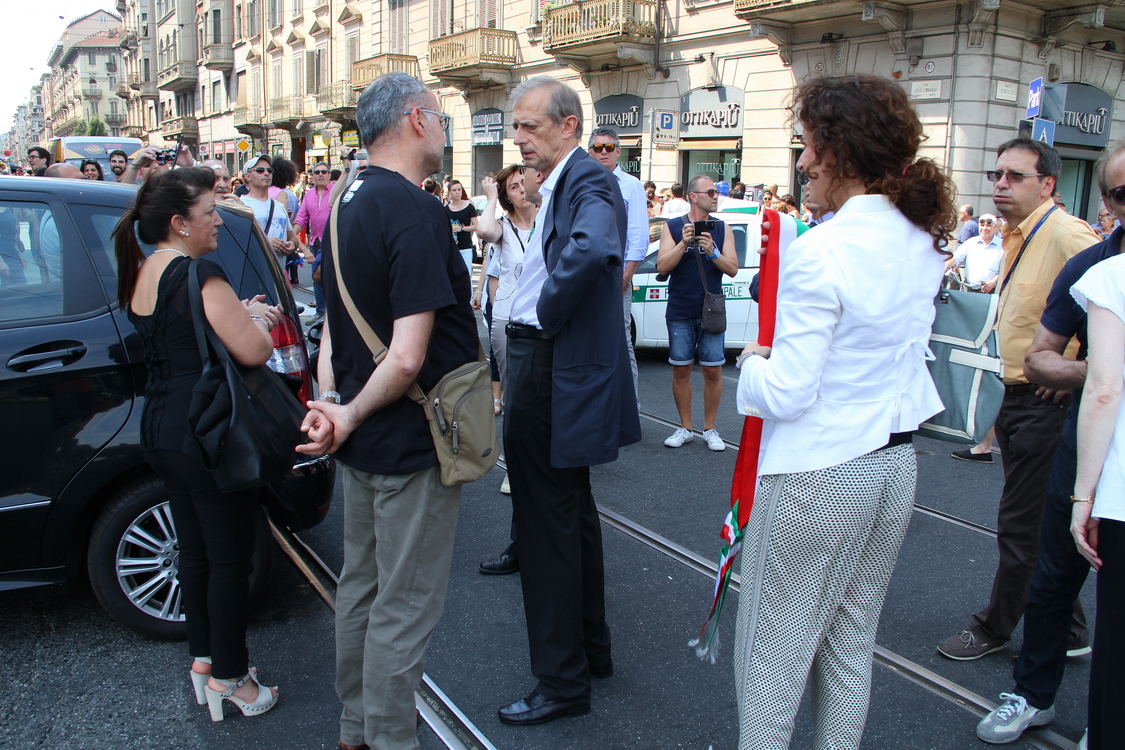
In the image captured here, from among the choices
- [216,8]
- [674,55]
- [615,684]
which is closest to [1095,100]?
[674,55]

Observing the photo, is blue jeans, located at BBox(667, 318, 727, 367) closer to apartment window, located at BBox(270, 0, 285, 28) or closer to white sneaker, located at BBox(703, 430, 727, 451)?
white sneaker, located at BBox(703, 430, 727, 451)

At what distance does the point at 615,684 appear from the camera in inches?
118

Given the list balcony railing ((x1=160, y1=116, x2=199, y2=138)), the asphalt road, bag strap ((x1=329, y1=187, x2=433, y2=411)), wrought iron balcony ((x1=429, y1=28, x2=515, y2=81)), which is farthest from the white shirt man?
balcony railing ((x1=160, y1=116, x2=199, y2=138))

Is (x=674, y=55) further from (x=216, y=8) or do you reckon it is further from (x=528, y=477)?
(x=216, y=8)

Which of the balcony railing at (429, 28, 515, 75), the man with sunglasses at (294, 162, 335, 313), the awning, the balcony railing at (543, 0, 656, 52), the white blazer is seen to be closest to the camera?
the white blazer

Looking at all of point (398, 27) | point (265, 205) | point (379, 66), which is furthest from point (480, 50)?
point (265, 205)

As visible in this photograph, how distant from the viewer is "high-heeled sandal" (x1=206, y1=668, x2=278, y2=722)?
2725 mm

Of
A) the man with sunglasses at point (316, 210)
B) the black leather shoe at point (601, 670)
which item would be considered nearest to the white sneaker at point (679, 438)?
the black leather shoe at point (601, 670)

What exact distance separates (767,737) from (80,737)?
2163 mm

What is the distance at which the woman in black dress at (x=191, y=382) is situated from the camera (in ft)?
8.13

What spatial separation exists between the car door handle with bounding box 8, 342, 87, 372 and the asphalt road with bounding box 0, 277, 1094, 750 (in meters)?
0.84

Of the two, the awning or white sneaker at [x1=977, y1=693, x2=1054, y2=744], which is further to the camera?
the awning

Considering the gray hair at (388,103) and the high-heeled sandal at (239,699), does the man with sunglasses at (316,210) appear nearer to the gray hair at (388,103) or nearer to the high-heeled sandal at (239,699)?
the high-heeled sandal at (239,699)

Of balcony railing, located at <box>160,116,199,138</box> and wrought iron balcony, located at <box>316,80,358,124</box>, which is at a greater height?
balcony railing, located at <box>160,116,199,138</box>
